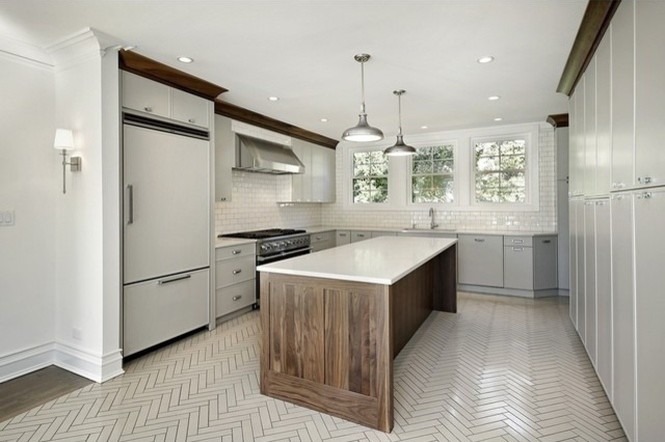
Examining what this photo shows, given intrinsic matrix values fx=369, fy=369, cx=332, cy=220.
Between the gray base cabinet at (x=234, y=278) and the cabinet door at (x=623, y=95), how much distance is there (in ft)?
11.5

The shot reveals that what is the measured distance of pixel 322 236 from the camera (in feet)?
20.1

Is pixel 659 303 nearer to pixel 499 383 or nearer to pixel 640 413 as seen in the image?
pixel 640 413

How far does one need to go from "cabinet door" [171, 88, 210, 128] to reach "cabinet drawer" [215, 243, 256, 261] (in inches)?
52.6

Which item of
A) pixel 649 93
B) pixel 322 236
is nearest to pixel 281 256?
pixel 322 236

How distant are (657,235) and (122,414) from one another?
306 centimetres

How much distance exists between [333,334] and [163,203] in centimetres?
203

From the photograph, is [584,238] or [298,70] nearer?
[584,238]

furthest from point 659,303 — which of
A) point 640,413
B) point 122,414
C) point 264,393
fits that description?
point 122,414

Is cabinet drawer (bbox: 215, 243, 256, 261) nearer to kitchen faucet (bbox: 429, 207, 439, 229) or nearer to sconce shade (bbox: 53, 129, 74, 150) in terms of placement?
sconce shade (bbox: 53, 129, 74, 150)

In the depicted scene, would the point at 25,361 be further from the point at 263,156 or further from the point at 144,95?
the point at 263,156

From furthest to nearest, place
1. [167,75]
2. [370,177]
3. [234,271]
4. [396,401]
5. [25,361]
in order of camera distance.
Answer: [370,177] < [234,271] < [167,75] < [25,361] < [396,401]

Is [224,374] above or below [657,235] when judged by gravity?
below

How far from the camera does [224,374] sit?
2895 mm

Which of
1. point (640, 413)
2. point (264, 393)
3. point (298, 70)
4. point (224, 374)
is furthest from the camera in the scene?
point (298, 70)
